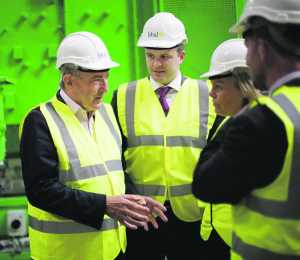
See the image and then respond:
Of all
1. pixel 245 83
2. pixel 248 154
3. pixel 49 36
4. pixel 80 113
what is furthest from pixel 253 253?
pixel 49 36

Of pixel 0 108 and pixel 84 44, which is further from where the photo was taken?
pixel 0 108

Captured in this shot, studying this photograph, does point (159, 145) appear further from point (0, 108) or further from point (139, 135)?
point (0, 108)

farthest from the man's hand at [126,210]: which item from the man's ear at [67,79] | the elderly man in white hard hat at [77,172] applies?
the man's ear at [67,79]

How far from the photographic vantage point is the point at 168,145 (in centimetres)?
229

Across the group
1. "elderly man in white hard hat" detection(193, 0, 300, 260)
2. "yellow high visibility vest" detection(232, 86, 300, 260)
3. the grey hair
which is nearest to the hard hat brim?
the grey hair

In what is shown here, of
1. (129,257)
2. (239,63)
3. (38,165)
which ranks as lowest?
(129,257)

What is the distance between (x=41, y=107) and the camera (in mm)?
1952

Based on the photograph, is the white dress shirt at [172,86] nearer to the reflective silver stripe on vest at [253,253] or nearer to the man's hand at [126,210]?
the man's hand at [126,210]

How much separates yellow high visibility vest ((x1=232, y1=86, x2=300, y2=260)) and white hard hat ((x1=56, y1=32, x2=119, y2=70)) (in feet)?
3.16

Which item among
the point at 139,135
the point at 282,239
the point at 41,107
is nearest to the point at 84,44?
the point at 41,107

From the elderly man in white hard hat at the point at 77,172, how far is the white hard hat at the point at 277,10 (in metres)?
0.90

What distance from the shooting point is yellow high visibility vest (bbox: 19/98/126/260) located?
1.89 meters

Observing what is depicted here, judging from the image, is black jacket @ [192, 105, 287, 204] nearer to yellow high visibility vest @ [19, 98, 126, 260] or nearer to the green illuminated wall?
yellow high visibility vest @ [19, 98, 126, 260]

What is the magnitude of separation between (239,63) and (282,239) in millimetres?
887
